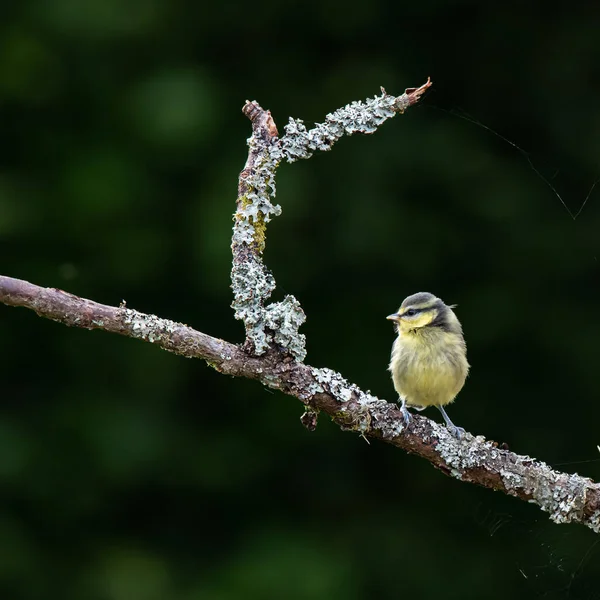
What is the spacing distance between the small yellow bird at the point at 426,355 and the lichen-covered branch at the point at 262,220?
95cm

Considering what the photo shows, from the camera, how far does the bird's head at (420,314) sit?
2863mm

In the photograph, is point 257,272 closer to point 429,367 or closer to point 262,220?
point 262,220

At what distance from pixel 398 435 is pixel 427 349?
83 centimetres

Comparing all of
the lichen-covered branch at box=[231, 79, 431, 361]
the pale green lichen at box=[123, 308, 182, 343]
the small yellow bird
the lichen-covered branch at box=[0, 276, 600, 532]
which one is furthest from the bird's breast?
the pale green lichen at box=[123, 308, 182, 343]

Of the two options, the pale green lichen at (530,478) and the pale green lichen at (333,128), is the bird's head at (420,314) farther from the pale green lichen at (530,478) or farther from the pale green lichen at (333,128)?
the pale green lichen at (333,128)

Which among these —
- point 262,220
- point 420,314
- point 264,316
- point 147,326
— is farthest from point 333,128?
point 420,314

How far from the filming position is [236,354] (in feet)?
6.21

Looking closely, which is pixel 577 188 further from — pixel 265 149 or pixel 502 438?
pixel 265 149

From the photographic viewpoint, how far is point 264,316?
74.1 inches

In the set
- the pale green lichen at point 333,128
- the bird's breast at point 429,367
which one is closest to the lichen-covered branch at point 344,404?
the pale green lichen at point 333,128

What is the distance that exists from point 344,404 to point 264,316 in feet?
0.90

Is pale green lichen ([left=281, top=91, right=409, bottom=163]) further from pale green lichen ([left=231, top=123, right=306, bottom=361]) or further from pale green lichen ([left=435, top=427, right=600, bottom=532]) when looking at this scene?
pale green lichen ([left=435, top=427, right=600, bottom=532])

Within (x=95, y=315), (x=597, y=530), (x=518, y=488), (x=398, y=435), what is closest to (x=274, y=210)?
(x=95, y=315)

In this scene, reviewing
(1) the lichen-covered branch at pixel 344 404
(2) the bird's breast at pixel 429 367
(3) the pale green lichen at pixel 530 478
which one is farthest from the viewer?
(2) the bird's breast at pixel 429 367
